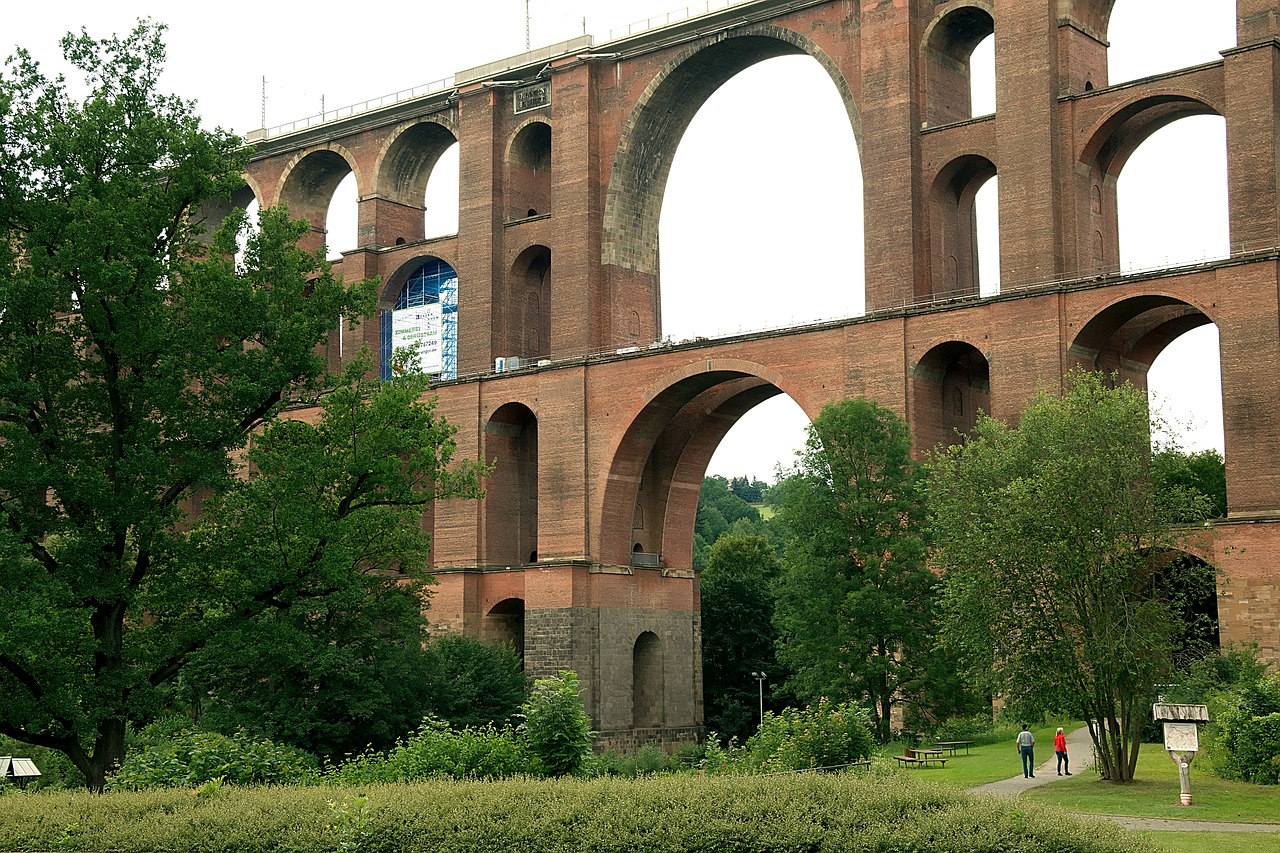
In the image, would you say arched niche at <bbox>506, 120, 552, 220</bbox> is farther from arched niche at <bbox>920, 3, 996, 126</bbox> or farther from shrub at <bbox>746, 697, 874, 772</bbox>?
shrub at <bbox>746, 697, 874, 772</bbox>

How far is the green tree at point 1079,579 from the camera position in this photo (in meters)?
26.4

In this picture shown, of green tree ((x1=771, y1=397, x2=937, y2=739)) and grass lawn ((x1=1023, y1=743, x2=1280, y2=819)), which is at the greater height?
green tree ((x1=771, y1=397, x2=937, y2=739))

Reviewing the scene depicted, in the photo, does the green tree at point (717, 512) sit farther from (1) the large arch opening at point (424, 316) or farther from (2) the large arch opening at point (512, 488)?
(2) the large arch opening at point (512, 488)

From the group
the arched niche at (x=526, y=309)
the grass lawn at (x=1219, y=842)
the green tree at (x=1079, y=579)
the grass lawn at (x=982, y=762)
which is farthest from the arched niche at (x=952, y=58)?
the grass lawn at (x=1219, y=842)

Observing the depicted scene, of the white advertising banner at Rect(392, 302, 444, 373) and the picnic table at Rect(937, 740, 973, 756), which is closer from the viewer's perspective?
the picnic table at Rect(937, 740, 973, 756)

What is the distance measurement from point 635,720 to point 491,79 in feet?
72.9

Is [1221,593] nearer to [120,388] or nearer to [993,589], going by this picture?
[993,589]

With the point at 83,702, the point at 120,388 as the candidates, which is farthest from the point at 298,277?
the point at 83,702

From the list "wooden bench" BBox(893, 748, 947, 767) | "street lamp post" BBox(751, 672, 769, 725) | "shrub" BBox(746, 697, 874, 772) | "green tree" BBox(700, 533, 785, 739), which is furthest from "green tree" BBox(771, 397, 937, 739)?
"green tree" BBox(700, 533, 785, 739)

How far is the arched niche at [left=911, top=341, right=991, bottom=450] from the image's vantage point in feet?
131

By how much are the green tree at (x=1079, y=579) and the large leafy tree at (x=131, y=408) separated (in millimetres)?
11305

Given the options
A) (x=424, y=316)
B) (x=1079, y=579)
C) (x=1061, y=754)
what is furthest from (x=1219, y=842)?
(x=424, y=316)

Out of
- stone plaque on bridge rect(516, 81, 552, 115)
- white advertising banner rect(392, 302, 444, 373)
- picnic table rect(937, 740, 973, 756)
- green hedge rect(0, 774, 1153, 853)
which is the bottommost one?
picnic table rect(937, 740, 973, 756)

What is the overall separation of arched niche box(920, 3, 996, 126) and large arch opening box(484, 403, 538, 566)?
656 inches
